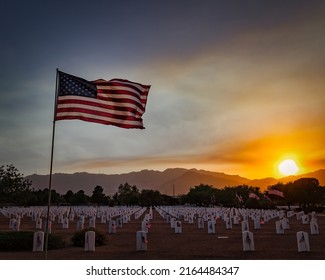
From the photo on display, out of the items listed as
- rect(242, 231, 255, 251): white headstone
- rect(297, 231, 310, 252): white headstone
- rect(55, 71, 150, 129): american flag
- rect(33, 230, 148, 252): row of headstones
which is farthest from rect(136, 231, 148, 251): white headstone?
rect(297, 231, 310, 252): white headstone

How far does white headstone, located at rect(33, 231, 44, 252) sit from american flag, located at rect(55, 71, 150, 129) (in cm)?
542

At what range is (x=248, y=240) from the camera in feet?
44.6

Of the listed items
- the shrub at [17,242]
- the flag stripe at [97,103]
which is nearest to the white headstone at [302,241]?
the flag stripe at [97,103]

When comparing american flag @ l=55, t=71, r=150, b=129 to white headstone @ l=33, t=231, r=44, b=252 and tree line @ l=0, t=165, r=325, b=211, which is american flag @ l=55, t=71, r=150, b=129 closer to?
white headstone @ l=33, t=231, r=44, b=252

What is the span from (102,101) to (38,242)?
620 centimetres

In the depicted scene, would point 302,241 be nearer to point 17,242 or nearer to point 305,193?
point 17,242

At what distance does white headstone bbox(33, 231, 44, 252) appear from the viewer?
13.4 m

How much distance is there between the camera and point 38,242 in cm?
1345

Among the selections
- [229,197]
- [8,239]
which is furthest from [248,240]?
[229,197]

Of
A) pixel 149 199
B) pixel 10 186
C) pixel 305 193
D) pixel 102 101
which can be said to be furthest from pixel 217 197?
pixel 102 101

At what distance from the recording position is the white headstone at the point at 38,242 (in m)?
13.4
